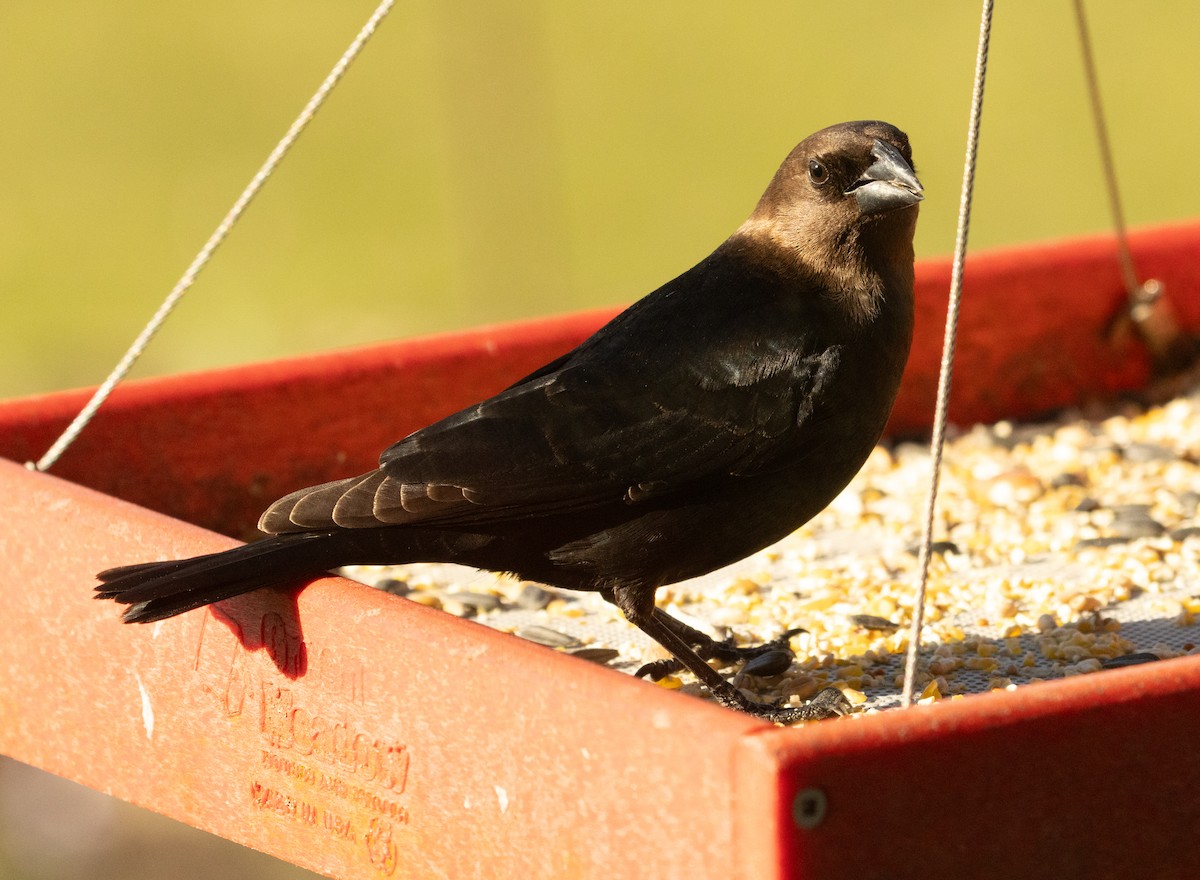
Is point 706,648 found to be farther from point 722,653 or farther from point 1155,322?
point 1155,322

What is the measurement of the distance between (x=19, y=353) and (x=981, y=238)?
6633 mm

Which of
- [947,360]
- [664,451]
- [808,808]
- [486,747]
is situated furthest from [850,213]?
[808,808]

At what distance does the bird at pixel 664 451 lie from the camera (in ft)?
10.4

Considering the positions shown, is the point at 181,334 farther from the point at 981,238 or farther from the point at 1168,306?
the point at 1168,306

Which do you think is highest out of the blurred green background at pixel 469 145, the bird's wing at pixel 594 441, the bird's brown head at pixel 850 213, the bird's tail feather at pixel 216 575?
the bird's brown head at pixel 850 213

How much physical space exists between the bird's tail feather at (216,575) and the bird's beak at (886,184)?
1234mm

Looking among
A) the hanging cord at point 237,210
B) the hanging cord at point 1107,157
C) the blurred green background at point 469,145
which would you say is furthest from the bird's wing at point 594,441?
the blurred green background at point 469,145

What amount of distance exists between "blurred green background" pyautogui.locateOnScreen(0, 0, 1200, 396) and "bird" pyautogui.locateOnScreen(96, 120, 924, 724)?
21.2 ft

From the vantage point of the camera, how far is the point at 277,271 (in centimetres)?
1318

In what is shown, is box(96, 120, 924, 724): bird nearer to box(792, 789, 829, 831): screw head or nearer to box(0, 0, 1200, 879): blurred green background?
box(792, 789, 829, 831): screw head

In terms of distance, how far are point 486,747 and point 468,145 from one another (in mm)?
7700

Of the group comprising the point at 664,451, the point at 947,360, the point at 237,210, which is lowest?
the point at 664,451

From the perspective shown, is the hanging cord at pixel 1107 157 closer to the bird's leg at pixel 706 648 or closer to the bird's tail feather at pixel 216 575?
the bird's leg at pixel 706 648

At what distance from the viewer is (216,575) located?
119 inches
